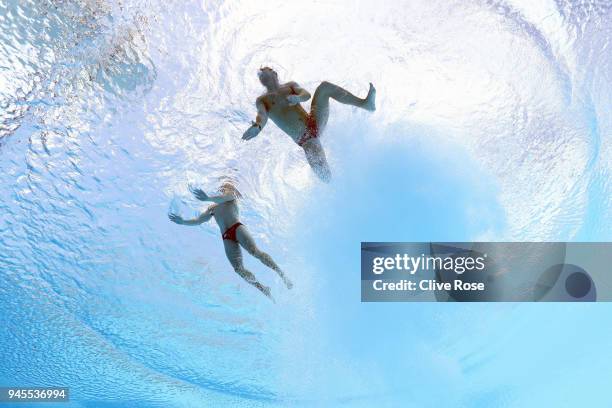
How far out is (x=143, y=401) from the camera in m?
21.8

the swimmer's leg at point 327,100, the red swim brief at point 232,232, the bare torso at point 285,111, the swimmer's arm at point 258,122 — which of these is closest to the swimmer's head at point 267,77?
the bare torso at point 285,111

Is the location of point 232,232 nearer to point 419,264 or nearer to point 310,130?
A: point 310,130

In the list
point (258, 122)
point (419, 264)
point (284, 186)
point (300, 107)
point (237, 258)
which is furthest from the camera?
point (284, 186)

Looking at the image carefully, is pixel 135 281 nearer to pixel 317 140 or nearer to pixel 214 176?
pixel 214 176

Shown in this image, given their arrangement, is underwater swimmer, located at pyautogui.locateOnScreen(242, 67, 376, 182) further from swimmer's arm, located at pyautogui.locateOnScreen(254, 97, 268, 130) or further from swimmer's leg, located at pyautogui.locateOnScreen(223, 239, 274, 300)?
swimmer's leg, located at pyautogui.locateOnScreen(223, 239, 274, 300)

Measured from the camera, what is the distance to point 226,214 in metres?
7.85

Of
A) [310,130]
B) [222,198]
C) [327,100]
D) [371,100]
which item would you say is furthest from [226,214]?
[371,100]

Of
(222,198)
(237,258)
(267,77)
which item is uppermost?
(267,77)

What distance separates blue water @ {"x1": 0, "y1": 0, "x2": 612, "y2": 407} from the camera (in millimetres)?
8969

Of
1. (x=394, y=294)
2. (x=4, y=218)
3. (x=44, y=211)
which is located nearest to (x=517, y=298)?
(x=394, y=294)

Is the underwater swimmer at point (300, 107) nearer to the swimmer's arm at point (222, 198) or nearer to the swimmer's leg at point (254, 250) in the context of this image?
the swimmer's arm at point (222, 198)

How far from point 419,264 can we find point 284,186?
12.6 ft

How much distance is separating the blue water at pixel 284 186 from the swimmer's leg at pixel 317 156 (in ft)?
9.19

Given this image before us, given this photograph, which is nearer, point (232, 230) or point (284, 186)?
point (232, 230)
